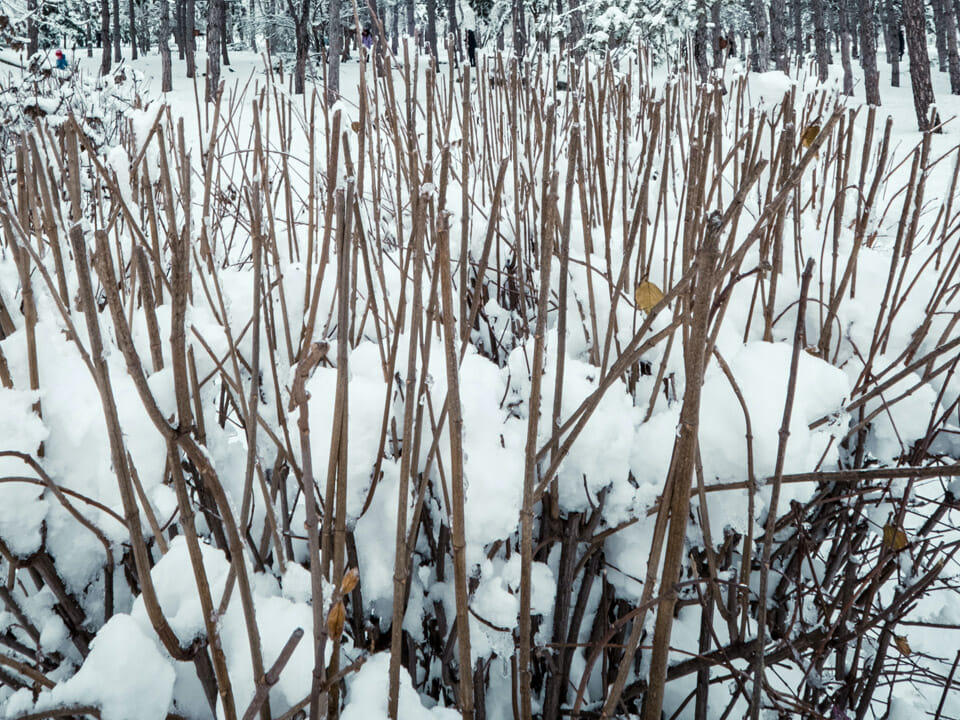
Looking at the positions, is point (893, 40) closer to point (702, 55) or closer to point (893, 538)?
point (702, 55)

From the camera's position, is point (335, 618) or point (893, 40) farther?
point (893, 40)

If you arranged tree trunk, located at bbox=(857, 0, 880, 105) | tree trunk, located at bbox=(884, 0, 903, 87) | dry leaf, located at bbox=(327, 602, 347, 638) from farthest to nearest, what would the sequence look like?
tree trunk, located at bbox=(884, 0, 903, 87), tree trunk, located at bbox=(857, 0, 880, 105), dry leaf, located at bbox=(327, 602, 347, 638)

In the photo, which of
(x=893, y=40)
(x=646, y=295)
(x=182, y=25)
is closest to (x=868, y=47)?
(x=893, y=40)

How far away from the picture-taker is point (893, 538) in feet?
2.44

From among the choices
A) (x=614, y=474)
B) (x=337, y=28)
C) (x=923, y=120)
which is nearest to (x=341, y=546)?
(x=614, y=474)

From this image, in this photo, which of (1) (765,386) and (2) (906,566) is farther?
(2) (906,566)

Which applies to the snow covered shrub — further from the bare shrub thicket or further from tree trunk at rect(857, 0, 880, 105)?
tree trunk at rect(857, 0, 880, 105)

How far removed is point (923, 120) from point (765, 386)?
24.8 feet

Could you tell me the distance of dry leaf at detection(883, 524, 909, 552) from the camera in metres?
0.74

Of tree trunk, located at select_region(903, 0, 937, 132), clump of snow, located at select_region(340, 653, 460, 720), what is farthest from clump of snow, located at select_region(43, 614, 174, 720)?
tree trunk, located at select_region(903, 0, 937, 132)

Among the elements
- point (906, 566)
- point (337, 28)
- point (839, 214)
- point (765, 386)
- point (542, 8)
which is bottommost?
point (906, 566)

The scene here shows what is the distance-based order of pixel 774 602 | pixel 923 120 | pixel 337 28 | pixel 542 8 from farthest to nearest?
pixel 542 8
pixel 337 28
pixel 923 120
pixel 774 602

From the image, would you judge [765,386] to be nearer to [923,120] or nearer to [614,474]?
[614,474]

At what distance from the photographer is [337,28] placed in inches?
378
